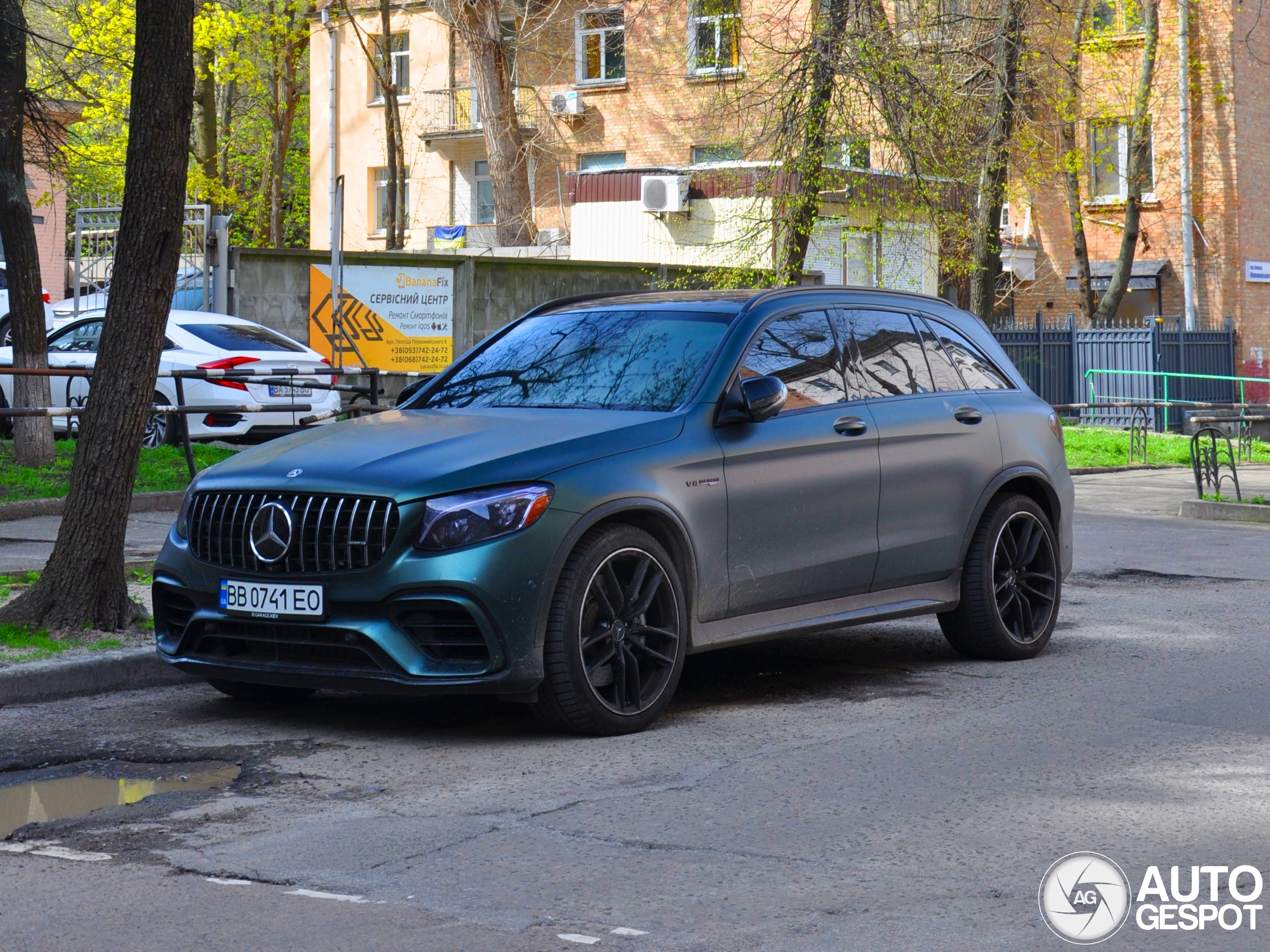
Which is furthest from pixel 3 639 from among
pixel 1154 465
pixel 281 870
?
pixel 1154 465

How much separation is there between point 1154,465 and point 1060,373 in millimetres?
8566

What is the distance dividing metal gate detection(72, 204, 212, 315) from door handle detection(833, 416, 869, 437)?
1445cm

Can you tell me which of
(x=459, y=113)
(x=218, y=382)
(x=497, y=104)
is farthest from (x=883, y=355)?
(x=459, y=113)

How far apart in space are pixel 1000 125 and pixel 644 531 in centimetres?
1770

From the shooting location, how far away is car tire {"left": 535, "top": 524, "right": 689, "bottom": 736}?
6.02 meters

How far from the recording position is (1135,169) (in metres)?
35.6

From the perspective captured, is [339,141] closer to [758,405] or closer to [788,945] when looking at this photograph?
[758,405]

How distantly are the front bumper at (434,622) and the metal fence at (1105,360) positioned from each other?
26757 millimetres

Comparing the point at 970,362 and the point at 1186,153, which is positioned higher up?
the point at 1186,153

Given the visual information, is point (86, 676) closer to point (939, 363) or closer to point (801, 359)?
point (801, 359)

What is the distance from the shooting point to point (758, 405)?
668 cm

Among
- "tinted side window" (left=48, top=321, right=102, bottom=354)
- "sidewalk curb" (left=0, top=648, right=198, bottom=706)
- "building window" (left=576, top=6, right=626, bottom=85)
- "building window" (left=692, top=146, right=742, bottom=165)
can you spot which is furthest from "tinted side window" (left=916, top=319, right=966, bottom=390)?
"building window" (left=576, top=6, right=626, bottom=85)

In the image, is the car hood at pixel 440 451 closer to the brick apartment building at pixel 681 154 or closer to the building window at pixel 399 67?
the brick apartment building at pixel 681 154

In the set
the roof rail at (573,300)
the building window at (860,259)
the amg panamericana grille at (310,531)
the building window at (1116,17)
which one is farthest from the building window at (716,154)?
the amg panamericana grille at (310,531)
